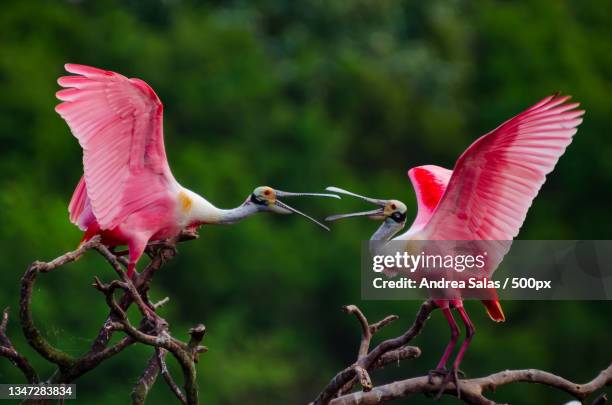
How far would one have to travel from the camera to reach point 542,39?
155 ft

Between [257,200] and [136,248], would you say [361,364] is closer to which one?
[136,248]

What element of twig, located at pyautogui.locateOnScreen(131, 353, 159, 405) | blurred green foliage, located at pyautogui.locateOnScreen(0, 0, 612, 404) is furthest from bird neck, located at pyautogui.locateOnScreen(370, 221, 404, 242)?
blurred green foliage, located at pyautogui.locateOnScreen(0, 0, 612, 404)

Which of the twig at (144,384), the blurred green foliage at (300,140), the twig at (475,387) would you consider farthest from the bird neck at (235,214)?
the blurred green foliage at (300,140)

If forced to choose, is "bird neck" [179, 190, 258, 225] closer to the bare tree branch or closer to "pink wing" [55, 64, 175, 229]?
"pink wing" [55, 64, 175, 229]

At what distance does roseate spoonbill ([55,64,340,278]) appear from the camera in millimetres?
9531

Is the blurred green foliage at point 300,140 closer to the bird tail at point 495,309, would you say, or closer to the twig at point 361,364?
the bird tail at point 495,309

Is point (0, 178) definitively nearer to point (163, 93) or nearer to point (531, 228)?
point (163, 93)

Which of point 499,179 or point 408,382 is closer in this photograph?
point 408,382

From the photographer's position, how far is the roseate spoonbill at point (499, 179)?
9156mm

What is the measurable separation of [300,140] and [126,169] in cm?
3107

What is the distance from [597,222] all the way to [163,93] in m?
11.0

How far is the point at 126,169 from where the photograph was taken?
32.1 feet

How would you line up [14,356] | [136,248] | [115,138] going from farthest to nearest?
[115,138], [136,248], [14,356]

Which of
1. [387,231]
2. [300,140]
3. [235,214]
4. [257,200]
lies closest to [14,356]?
[235,214]
